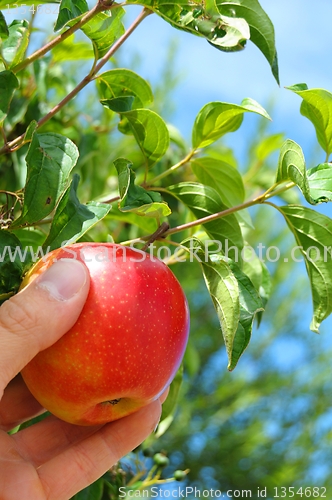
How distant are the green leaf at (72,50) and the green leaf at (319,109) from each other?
522 mm

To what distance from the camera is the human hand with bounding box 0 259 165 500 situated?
60 cm

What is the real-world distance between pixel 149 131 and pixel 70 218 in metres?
0.19

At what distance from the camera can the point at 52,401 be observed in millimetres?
626

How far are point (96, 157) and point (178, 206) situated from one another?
0.23 meters

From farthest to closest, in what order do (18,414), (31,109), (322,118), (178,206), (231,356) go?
(178,206)
(31,109)
(18,414)
(322,118)
(231,356)

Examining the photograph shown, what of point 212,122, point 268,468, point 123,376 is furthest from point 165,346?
point 268,468

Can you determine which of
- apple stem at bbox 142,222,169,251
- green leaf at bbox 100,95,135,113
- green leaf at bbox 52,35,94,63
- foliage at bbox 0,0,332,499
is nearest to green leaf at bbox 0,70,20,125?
foliage at bbox 0,0,332,499

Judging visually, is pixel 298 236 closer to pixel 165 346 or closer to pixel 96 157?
pixel 165 346

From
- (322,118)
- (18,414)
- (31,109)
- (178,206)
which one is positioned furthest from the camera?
(178,206)

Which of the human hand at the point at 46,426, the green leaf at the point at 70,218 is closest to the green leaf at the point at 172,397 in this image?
the human hand at the point at 46,426

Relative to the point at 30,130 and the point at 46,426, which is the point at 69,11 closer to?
the point at 30,130

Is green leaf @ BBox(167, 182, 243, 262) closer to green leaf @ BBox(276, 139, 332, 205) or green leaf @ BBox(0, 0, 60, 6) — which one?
green leaf @ BBox(276, 139, 332, 205)

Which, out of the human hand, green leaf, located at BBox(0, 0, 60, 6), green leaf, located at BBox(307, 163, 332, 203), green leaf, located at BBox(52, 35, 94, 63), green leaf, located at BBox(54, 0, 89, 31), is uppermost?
green leaf, located at BBox(0, 0, 60, 6)

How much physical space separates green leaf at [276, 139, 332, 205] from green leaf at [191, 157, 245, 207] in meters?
0.16
